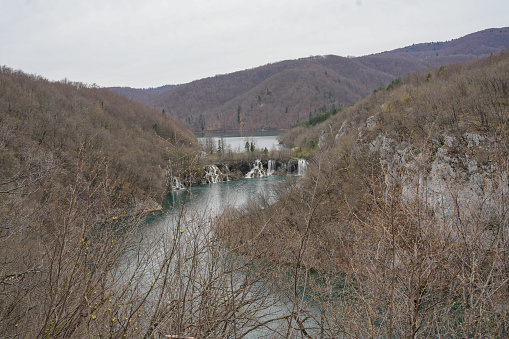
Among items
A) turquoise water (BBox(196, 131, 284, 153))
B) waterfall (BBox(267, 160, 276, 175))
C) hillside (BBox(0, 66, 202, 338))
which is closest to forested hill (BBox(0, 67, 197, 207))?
hillside (BBox(0, 66, 202, 338))

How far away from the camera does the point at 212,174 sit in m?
49.6

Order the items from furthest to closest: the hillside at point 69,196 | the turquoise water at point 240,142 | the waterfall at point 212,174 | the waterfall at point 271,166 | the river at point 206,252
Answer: the turquoise water at point 240,142 < the waterfall at point 271,166 < the waterfall at point 212,174 < the river at point 206,252 < the hillside at point 69,196

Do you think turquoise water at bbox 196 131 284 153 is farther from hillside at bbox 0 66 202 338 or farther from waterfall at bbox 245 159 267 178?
hillside at bbox 0 66 202 338

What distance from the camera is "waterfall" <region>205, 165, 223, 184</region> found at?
1923 inches

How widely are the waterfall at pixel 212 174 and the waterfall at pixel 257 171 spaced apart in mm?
6594

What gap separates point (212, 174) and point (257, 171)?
9.71m

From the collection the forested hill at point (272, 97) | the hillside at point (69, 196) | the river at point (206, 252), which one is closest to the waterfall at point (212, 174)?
the hillside at point (69, 196)

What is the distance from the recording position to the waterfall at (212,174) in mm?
48847

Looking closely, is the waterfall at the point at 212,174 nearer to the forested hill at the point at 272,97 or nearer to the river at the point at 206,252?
the river at the point at 206,252

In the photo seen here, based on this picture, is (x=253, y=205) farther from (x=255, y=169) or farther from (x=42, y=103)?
(x=42, y=103)

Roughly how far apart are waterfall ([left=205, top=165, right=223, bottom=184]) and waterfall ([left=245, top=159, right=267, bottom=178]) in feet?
21.6

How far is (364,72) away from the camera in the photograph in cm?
18550

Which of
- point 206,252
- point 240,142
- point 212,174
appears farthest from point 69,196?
point 240,142

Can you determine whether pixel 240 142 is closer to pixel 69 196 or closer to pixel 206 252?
pixel 69 196
